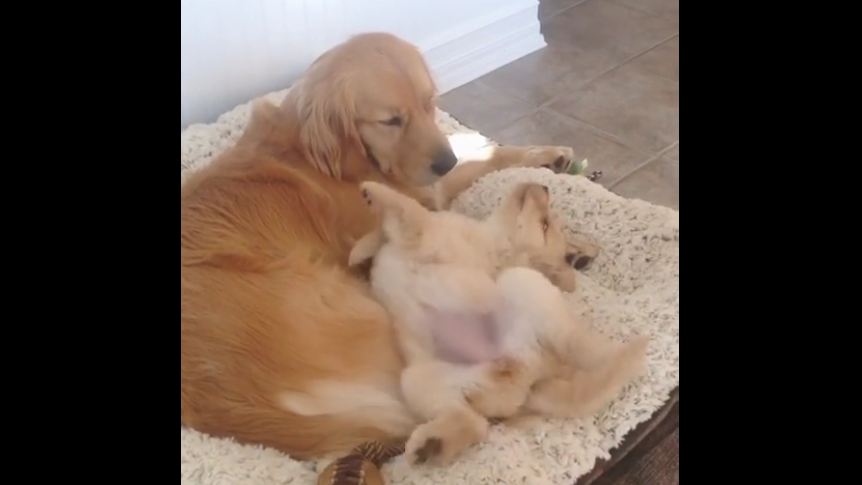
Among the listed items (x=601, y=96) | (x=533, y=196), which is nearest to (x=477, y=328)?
(x=533, y=196)

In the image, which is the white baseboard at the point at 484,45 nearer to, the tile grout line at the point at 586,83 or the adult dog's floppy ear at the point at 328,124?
the tile grout line at the point at 586,83

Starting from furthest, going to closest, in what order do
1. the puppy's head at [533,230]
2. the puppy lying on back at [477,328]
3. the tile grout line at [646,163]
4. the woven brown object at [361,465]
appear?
the tile grout line at [646,163] → the puppy's head at [533,230] → the puppy lying on back at [477,328] → the woven brown object at [361,465]

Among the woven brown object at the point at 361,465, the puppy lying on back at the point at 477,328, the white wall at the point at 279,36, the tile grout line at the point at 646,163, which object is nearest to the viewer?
the woven brown object at the point at 361,465

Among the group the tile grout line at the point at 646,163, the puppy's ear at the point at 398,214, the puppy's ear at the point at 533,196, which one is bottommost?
the tile grout line at the point at 646,163

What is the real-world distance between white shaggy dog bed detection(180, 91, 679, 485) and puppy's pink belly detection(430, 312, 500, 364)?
0.12m

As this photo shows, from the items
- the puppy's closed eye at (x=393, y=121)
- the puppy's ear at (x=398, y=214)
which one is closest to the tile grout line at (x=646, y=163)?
the puppy's closed eye at (x=393, y=121)

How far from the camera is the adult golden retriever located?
122 centimetres

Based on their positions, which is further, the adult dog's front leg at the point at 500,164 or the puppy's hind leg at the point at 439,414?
the adult dog's front leg at the point at 500,164

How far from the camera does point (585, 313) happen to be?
4.92ft

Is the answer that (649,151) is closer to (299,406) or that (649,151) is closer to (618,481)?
(618,481)

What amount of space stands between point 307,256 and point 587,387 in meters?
0.51

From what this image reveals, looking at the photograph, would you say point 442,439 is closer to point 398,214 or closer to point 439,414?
point 439,414

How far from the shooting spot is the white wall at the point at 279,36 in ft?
6.53
